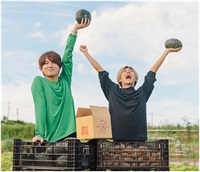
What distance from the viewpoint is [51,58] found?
3957 millimetres

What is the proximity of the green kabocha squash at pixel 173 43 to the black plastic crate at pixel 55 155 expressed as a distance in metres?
1.35

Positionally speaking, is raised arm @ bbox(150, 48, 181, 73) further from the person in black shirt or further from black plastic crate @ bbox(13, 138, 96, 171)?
black plastic crate @ bbox(13, 138, 96, 171)

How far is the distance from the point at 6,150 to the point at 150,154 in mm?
9648

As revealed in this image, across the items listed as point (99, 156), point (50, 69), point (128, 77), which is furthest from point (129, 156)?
point (50, 69)

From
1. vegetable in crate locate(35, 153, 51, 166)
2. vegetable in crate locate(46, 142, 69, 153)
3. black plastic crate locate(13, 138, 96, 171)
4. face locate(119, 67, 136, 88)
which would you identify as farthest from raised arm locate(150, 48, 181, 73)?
vegetable in crate locate(35, 153, 51, 166)

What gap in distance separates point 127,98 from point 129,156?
72 cm

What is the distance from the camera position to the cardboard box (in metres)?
3.59

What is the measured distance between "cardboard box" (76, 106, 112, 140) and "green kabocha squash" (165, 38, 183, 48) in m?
1.04

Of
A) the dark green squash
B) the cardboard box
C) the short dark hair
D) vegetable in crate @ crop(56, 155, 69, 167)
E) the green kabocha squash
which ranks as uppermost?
the dark green squash

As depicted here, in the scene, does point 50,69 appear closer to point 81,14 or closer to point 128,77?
point 81,14

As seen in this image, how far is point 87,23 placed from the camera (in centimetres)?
413

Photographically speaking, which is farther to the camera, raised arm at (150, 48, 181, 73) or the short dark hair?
raised arm at (150, 48, 181, 73)

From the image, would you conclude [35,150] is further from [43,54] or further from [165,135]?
[165,135]

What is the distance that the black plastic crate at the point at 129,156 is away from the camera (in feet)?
11.6
